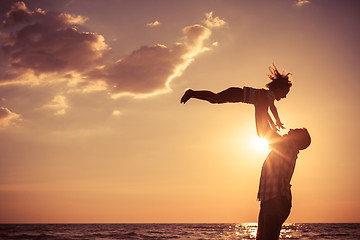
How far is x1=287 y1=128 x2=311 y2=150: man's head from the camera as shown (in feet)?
17.4

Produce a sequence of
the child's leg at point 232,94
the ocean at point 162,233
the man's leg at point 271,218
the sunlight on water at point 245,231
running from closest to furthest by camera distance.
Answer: the man's leg at point 271,218 → the child's leg at point 232,94 → the ocean at point 162,233 → the sunlight on water at point 245,231

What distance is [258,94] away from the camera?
5.46m

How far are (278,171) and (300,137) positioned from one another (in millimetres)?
524

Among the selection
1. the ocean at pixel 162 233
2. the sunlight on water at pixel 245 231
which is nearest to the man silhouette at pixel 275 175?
the ocean at pixel 162 233

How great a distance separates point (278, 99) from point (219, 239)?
169 feet

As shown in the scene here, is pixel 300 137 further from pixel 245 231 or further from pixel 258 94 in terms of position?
pixel 245 231

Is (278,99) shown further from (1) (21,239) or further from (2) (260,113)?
(1) (21,239)

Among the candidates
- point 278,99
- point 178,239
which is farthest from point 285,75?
point 178,239

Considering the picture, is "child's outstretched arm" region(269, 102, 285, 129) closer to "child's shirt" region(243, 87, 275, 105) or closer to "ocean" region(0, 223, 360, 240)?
"child's shirt" region(243, 87, 275, 105)

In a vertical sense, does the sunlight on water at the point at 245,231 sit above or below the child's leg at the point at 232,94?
below

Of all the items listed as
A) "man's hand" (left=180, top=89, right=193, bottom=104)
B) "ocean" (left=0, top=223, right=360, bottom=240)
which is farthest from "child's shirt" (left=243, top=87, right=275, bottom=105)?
"ocean" (left=0, top=223, right=360, bottom=240)

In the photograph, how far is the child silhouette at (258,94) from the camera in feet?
17.9

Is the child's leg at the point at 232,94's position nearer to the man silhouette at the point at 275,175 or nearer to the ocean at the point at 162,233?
the man silhouette at the point at 275,175

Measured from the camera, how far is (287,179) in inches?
212
